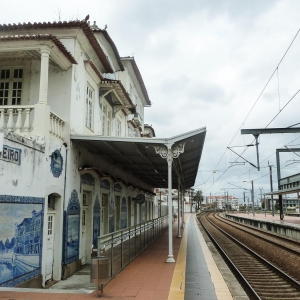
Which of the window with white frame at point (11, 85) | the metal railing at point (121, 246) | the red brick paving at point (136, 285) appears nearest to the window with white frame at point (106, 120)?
the window with white frame at point (11, 85)

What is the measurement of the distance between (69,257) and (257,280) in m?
5.15

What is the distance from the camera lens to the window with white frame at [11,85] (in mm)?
10672

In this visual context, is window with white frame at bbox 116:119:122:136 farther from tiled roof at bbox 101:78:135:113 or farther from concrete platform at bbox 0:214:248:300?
concrete platform at bbox 0:214:248:300

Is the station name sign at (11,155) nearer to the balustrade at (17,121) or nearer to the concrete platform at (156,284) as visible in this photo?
the balustrade at (17,121)

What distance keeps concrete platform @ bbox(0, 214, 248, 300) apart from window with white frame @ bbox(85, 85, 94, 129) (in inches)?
191

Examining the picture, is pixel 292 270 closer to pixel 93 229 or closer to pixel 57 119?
pixel 93 229

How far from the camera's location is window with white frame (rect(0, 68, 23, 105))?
10.7 m

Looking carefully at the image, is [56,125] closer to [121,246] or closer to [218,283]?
[121,246]

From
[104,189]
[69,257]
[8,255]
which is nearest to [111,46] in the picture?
[104,189]

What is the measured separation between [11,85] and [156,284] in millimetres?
7329

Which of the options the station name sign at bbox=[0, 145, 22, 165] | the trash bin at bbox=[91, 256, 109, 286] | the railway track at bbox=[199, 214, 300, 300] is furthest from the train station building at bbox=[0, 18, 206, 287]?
the railway track at bbox=[199, 214, 300, 300]

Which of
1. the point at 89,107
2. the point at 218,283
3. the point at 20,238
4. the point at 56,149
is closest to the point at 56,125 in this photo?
the point at 56,149

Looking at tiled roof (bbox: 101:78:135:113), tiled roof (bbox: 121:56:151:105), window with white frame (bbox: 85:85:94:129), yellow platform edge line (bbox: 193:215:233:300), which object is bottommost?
yellow platform edge line (bbox: 193:215:233:300)

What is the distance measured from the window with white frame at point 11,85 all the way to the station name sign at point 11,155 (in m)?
3.92
